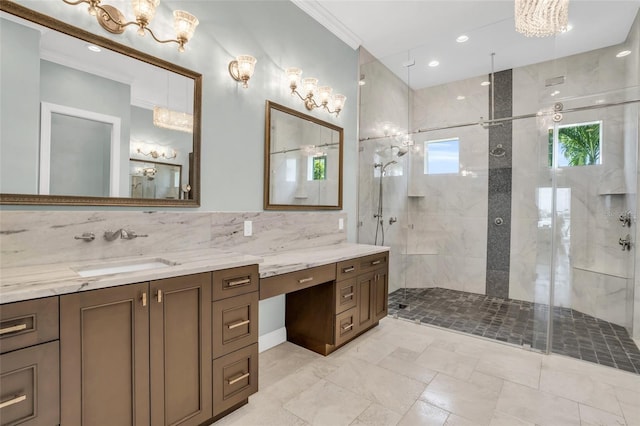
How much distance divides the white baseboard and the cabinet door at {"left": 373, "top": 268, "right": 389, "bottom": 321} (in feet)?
2.81

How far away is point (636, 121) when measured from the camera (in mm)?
2826

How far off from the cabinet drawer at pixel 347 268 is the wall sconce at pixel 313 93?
4.77 feet

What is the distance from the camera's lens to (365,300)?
9.05 feet

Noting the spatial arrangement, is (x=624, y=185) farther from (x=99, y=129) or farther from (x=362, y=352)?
(x=99, y=129)

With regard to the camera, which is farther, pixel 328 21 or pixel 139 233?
pixel 328 21

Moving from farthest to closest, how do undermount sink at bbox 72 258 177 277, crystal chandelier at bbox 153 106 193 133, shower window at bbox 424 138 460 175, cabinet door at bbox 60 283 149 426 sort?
shower window at bbox 424 138 460 175 → crystal chandelier at bbox 153 106 193 133 → undermount sink at bbox 72 258 177 277 → cabinet door at bbox 60 283 149 426

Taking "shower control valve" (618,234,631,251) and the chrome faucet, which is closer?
Answer: the chrome faucet

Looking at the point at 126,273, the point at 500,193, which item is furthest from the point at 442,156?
the point at 126,273

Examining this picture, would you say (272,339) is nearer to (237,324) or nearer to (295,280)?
(295,280)

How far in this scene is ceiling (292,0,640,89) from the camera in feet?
9.29

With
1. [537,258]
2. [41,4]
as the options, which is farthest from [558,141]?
[41,4]

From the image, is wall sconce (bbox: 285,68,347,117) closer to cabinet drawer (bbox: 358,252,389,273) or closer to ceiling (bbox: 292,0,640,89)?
ceiling (bbox: 292,0,640,89)

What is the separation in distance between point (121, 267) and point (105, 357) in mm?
542

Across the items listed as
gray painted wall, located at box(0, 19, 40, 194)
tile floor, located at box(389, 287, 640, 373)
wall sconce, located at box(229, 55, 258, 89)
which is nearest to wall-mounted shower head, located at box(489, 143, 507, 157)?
tile floor, located at box(389, 287, 640, 373)
